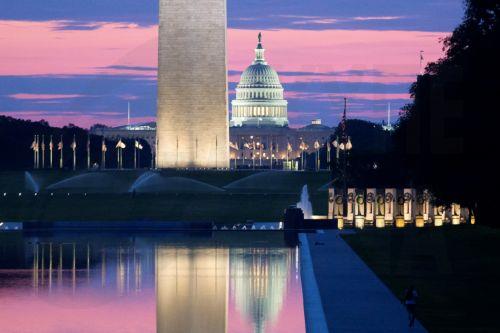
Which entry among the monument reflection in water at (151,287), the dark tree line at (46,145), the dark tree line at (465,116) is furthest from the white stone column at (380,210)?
the dark tree line at (46,145)

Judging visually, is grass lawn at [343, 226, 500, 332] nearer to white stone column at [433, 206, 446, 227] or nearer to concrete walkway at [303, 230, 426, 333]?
concrete walkway at [303, 230, 426, 333]

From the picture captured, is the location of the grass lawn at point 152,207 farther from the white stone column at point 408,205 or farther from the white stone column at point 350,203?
the white stone column at point 408,205

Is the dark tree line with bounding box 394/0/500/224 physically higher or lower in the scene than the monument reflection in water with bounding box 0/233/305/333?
higher

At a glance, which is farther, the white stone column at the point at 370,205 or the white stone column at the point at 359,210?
the white stone column at the point at 370,205

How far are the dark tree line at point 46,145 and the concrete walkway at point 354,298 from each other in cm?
8401

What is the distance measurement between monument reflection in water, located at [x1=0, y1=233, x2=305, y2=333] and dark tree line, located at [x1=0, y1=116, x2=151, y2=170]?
76055mm

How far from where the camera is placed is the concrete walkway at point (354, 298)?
24844mm

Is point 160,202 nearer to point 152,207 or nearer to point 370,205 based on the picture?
point 152,207

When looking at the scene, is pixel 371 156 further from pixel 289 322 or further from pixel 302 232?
pixel 289 322

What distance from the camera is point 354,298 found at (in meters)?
29.2

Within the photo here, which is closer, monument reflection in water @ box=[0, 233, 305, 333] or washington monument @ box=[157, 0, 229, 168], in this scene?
monument reflection in water @ box=[0, 233, 305, 333]

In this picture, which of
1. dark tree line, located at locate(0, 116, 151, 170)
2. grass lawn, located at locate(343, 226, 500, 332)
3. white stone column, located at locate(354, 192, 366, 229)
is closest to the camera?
grass lawn, located at locate(343, 226, 500, 332)

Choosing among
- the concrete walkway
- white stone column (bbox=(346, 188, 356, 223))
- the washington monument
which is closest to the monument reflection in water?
the concrete walkway

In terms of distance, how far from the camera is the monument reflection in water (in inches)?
1017
